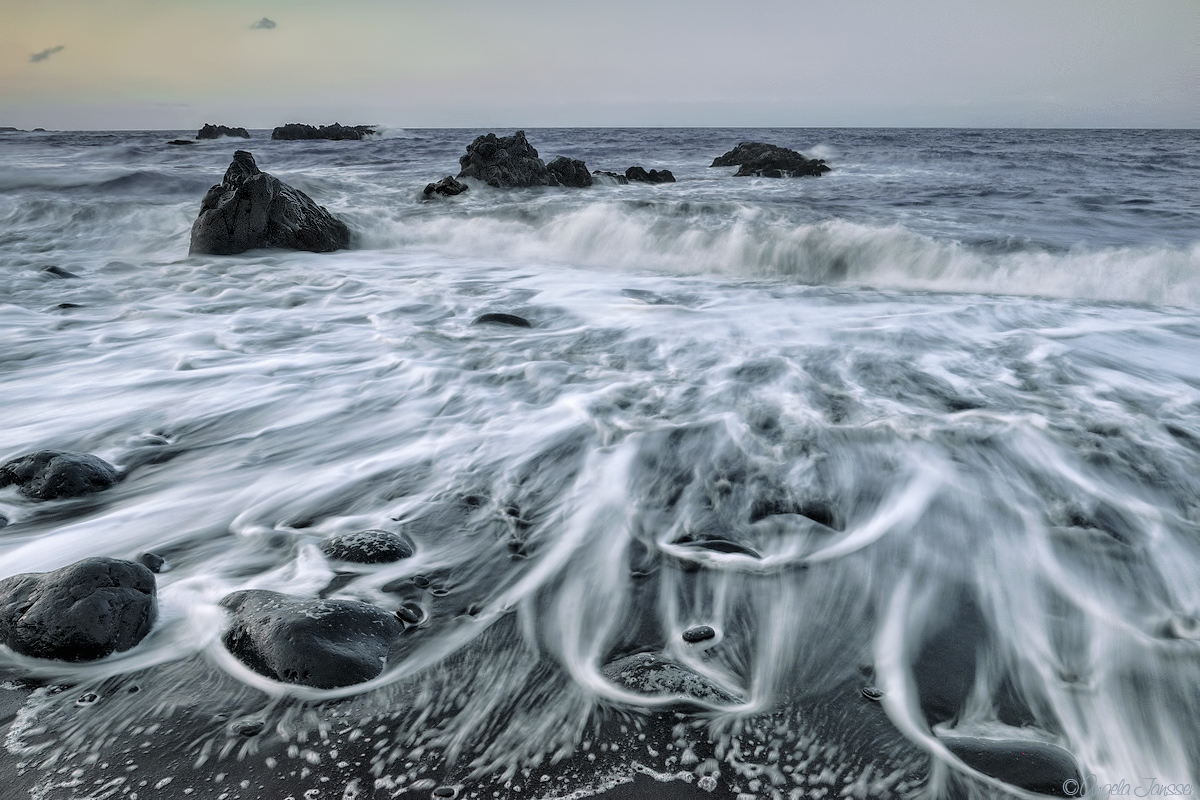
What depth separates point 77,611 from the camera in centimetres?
202

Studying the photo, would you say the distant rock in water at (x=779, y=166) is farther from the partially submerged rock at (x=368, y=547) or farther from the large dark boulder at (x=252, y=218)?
the partially submerged rock at (x=368, y=547)

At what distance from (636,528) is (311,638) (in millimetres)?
1303

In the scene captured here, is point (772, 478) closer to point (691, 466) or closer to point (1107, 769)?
point (691, 466)

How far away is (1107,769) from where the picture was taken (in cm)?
174

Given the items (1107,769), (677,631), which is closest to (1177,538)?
(1107,769)

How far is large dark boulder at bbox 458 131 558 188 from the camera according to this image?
15.9 m

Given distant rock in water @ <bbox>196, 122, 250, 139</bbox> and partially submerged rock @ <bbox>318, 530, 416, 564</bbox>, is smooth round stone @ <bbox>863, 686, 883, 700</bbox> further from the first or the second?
distant rock in water @ <bbox>196, 122, 250, 139</bbox>

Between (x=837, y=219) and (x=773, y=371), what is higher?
(x=837, y=219)

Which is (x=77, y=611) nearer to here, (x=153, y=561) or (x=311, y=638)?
(x=153, y=561)

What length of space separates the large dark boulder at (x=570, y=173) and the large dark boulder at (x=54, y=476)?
573 inches

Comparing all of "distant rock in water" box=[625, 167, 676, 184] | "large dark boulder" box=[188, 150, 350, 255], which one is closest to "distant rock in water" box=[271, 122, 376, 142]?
"distant rock in water" box=[625, 167, 676, 184]

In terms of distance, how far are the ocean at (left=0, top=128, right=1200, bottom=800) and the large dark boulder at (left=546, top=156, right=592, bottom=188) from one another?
390 inches

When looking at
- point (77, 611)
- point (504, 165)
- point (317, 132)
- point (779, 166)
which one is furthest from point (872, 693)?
point (317, 132)

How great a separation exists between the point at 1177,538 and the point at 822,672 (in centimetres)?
177
